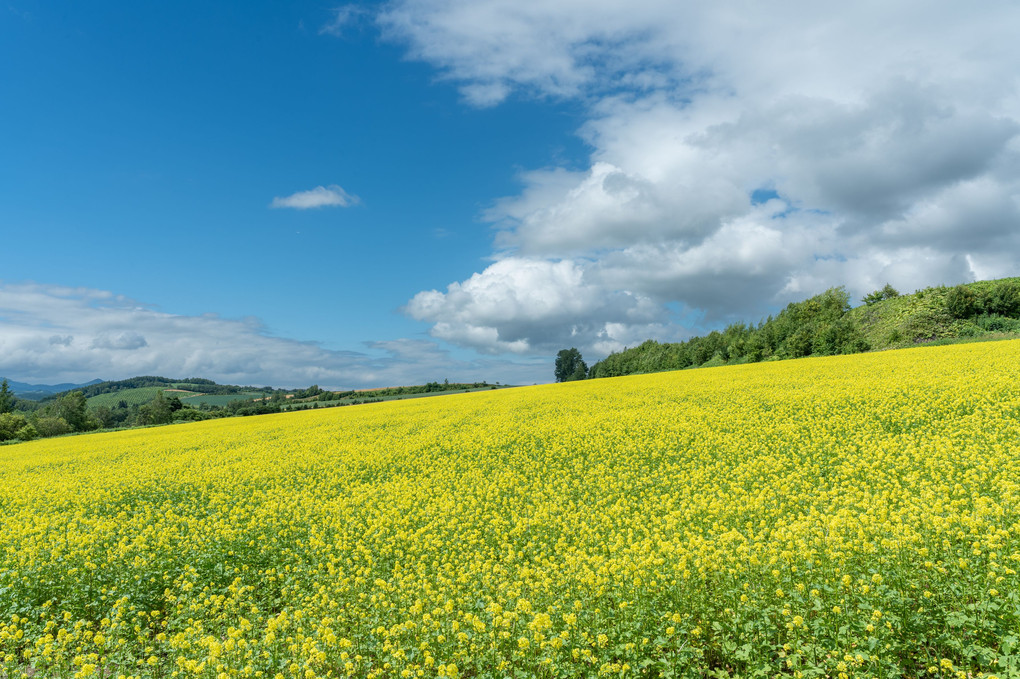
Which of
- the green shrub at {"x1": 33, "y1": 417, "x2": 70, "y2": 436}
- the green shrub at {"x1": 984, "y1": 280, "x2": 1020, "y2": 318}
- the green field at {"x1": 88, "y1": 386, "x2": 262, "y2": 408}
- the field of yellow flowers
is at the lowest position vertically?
the green shrub at {"x1": 33, "y1": 417, "x2": 70, "y2": 436}

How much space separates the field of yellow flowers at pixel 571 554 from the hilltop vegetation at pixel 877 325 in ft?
121

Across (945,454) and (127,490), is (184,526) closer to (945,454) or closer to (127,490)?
(127,490)

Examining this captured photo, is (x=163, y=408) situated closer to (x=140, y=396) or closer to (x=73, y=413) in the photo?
(x=73, y=413)

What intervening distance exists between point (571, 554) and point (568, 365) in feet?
398

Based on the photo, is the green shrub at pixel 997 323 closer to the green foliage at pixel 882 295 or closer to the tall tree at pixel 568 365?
the green foliage at pixel 882 295

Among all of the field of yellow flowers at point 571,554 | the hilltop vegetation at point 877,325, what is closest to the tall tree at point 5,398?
the field of yellow flowers at point 571,554

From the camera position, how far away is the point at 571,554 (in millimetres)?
7961

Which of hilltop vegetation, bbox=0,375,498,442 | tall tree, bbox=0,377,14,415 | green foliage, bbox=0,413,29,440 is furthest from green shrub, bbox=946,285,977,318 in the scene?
tall tree, bbox=0,377,14,415

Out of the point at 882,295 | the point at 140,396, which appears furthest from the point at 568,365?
the point at 140,396

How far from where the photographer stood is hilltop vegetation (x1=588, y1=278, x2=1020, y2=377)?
49.7 m

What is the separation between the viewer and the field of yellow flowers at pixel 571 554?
530 cm

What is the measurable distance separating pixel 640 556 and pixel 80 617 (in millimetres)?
9318

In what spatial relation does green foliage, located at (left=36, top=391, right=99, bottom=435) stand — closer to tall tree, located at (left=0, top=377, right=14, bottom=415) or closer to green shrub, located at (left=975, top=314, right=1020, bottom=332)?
tall tree, located at (left=0, top=377, right=14, bottom=415)

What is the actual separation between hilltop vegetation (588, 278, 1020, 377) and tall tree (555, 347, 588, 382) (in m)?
50.4
